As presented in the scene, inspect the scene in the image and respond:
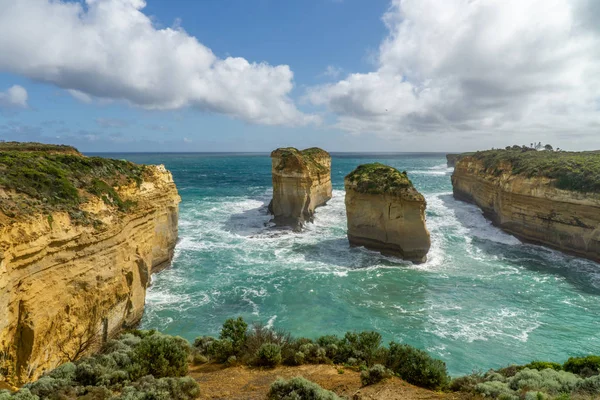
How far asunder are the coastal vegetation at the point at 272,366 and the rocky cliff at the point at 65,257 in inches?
59.9

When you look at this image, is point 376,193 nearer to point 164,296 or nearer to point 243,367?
point 164,296

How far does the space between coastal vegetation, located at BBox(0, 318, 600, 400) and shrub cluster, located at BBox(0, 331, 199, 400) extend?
0.02m

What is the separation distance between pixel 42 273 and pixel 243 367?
706 centimetres

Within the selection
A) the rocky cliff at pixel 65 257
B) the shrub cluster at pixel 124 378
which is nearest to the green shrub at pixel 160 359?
the shrub cluster at pixel 124 378

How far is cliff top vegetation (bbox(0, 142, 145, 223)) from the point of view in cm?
1117

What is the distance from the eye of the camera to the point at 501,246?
28.2 metres

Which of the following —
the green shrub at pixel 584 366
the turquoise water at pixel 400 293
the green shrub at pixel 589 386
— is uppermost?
the green shrub at pixel 589 386

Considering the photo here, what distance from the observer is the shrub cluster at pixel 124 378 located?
7605 mm

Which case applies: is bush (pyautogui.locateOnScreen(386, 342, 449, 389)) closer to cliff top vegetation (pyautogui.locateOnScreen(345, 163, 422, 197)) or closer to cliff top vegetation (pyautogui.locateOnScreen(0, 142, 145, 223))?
cliff top vegetation (pyautogui.locateOnScreen(0, 142, 145, 223))

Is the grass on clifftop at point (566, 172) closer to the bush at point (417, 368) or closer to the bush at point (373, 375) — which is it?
the bush at point (417, 368)

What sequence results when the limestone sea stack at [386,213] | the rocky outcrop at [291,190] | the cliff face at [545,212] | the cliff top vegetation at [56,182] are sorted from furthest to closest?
the rocky outcrop at [291,190] < the cliff face at [545,212] < the limestone sea stack at [386,213] < the cliff top vegetation at [56,182]

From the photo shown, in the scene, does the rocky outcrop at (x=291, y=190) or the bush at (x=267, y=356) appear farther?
the rocky outcrop at (x=291, y=190)

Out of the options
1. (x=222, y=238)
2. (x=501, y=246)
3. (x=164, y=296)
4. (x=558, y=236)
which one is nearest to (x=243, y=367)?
(x=164, y=296)

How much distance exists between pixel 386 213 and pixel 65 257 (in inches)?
794
